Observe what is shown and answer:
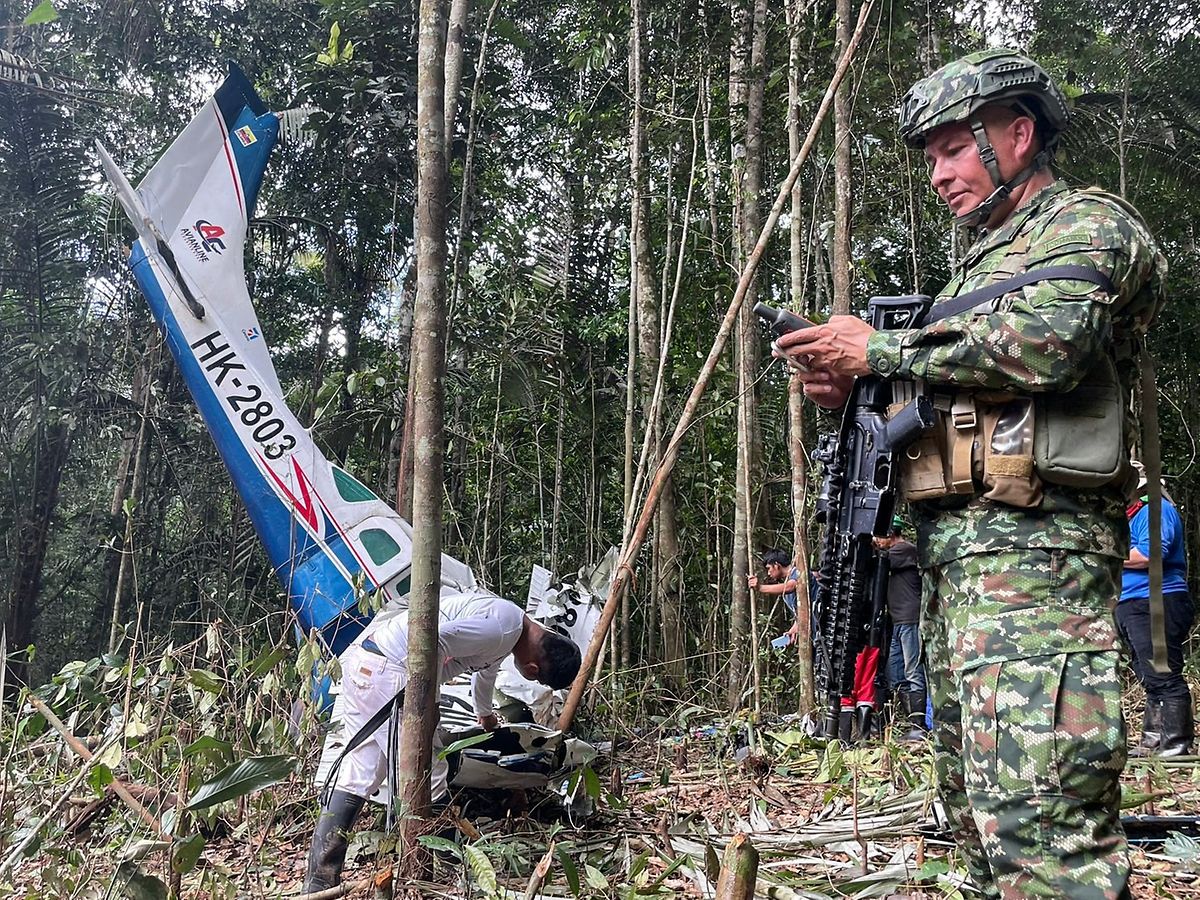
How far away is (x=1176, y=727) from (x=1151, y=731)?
452mm

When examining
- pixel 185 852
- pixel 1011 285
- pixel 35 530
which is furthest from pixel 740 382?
pixel 35 530

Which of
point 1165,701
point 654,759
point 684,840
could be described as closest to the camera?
point 684,840

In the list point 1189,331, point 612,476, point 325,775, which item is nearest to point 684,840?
point 325,775

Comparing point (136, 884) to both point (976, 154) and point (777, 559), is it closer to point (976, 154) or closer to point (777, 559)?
point (976, 154)

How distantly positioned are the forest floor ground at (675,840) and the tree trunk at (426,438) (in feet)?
0.94

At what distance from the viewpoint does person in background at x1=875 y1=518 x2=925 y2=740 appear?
509 cm

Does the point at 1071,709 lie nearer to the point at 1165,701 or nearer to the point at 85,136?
the point at 1165,701

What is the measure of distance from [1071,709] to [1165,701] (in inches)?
125

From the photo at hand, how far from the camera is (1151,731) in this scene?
443 cm

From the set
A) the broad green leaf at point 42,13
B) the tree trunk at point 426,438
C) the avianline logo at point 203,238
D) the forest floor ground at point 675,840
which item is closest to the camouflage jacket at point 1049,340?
the forest floor ground at point 675,840

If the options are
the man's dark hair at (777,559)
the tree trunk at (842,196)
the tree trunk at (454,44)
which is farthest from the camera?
the man's dark hair at (777,559)

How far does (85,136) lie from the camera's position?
30.0ft

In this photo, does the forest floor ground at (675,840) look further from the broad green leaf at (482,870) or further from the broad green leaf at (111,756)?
the broad green leaf at (111,756)

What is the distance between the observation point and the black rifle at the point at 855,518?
1830 mm
